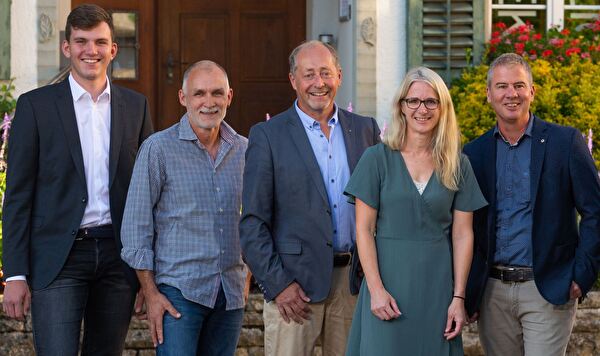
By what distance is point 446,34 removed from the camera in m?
9.78

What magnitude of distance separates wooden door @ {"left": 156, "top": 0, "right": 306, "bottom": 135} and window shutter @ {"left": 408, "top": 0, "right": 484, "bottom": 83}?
1.61 m

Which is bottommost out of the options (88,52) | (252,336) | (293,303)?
(252,336)

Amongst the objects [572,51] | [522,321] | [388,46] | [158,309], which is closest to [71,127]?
[158,309]

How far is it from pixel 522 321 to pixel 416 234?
77cm

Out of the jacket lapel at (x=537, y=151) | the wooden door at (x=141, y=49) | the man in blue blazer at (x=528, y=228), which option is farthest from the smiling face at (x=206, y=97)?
the wooden door at (x=141, y=49)

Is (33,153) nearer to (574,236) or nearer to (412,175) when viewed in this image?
(412,175)

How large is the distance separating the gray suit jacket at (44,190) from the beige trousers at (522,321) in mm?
1631

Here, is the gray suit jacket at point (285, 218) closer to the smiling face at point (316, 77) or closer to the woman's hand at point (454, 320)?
the smiling face at point (316, 77)

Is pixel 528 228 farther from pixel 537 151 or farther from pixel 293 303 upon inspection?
pixel 293 303

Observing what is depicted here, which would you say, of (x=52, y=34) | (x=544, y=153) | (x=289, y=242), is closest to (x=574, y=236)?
(x=544, y=153)

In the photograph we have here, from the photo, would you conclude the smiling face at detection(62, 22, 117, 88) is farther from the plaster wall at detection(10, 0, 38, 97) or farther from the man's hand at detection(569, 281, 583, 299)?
the plaster wall at detection(10, 0, 38, 97)

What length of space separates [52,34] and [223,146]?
4.87m

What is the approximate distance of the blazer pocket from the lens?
4859mm

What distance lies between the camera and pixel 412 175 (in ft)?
15.4
